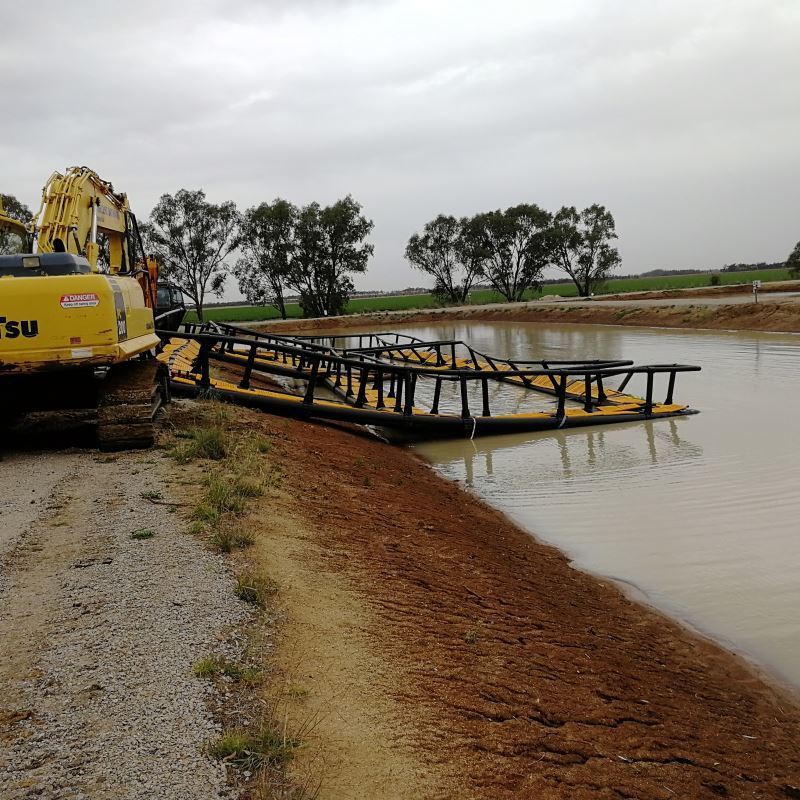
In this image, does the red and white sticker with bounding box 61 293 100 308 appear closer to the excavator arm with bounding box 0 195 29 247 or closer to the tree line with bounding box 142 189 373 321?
the excavator arm with bounding box 0 195 29 247

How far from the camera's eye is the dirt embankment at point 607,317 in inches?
1258

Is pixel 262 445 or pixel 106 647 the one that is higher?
pixel 262 445

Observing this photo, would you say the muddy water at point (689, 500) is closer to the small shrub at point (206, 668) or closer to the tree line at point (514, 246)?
the small shrub at point (206, 668)

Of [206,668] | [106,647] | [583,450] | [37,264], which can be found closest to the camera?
[206,668]

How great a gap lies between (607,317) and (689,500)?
3696 cm

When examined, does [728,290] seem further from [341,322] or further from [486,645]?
[486,645]

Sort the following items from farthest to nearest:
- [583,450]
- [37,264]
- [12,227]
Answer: [583,450]
[12,227]
[37,264]

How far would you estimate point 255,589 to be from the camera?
417 centimetres

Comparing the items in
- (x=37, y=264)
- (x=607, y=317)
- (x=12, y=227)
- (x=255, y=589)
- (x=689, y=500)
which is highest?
(x=12, y=227)

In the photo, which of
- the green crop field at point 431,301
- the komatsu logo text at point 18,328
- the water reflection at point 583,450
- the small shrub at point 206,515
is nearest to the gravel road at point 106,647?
the small shrub at point 206,515

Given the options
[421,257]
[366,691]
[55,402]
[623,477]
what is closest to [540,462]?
[623,477]

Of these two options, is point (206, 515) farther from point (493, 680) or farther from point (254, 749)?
point (254, 749)

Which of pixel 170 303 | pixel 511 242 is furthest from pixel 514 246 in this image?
pixel 170 303

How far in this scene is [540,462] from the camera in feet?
37.3
